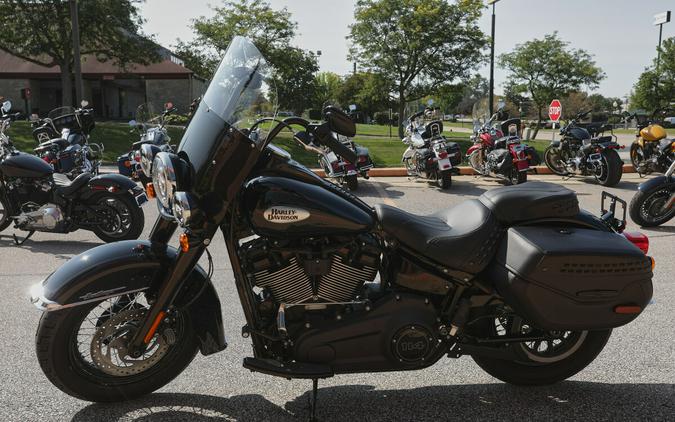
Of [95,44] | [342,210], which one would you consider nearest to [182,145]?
[342,210]

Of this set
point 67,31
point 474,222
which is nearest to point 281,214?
point 474,222

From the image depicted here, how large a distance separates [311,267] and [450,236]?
2.23 ft

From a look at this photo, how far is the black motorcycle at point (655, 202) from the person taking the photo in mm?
7027

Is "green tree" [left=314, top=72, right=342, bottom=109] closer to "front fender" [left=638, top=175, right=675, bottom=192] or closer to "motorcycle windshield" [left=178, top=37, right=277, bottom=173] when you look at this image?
"motorcycle windshield" [left=178, top=37, right=277, bottom=173]

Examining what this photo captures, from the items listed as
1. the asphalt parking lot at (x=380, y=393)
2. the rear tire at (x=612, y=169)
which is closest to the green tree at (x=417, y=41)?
the rear tire at (x=612, y=169)

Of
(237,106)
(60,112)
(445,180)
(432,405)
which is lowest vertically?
(432,405)

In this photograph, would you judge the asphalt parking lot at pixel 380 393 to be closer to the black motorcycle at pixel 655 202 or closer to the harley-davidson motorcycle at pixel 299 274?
the harley-davidson motorcycle at pixel 299 274

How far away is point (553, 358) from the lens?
9.86 feet

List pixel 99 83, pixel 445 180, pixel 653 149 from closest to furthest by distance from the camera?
pixel 445 180, pixel 653 149, pixel 99 83

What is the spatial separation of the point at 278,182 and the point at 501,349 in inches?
57.0

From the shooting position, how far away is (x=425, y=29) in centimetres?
2120

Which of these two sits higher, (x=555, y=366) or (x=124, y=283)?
(x=124, y=283)

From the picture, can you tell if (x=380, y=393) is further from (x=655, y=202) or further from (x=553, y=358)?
(x=655, y=202)

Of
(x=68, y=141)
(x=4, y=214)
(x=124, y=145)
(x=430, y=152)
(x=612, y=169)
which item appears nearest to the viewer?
(x=4, y=214)
